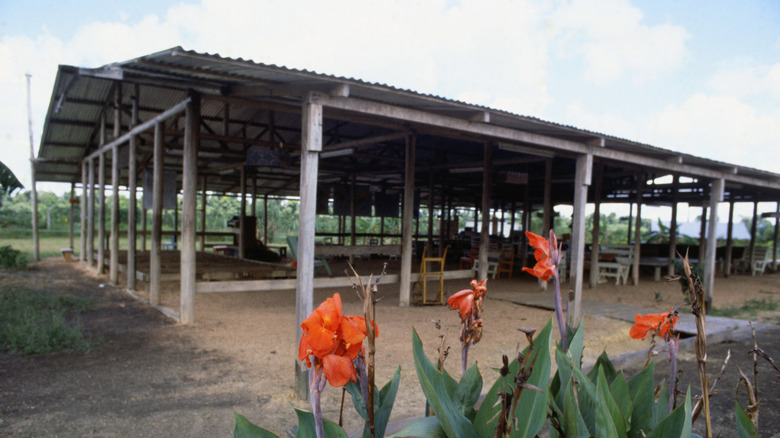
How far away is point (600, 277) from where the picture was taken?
38.2 ft

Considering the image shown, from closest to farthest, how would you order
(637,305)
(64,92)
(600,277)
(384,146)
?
(64,92) → (637,305) → (384,146) → (600,277)

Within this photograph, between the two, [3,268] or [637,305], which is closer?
[637,305]

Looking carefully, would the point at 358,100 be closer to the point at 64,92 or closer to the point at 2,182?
the point at 2,182

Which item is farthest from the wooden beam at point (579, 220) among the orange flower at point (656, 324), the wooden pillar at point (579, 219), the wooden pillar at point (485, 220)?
the orange flower at point (656, 324)

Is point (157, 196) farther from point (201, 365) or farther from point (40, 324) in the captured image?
point (201, 365)

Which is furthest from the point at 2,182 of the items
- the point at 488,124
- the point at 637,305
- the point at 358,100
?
the point at 637,305

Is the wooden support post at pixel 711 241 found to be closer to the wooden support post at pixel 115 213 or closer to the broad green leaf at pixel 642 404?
the broad green leaf at pixel 642 404

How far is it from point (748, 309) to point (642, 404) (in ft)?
31.1

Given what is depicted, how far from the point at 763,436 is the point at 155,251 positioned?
6.92m

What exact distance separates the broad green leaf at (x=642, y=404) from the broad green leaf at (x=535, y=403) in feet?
1.04

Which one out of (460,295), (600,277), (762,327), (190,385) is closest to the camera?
(460,295)

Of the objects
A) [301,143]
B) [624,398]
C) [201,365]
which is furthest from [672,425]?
[301,143]

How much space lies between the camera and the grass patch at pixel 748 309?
7801 mm

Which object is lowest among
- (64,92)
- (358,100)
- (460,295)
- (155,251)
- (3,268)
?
(3,268)
